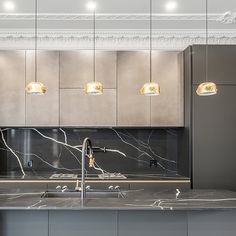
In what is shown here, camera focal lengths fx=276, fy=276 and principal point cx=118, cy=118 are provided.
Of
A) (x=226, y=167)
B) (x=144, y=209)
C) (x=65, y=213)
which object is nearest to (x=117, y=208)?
(x=144, y=209)

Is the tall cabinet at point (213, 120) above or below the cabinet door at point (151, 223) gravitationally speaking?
above

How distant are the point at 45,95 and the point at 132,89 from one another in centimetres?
117

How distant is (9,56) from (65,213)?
8.41ft

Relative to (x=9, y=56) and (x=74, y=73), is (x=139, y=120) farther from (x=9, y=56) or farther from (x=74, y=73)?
(x=9, y=56)

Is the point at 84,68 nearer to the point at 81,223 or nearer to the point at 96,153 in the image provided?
the point at 96,153

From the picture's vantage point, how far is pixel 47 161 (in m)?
4.02

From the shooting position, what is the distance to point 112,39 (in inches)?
156

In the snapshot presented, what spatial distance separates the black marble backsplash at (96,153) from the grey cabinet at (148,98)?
39cm

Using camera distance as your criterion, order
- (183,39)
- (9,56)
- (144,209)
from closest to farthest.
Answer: (144,209) → (9,56) → (183,39)

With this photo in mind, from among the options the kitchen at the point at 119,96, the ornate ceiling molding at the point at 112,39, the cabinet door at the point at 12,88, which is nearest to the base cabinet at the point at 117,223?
the kitchen at the point at 119,96

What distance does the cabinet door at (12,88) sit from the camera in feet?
11.9

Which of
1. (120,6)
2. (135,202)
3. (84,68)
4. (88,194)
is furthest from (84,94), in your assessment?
(135,202)

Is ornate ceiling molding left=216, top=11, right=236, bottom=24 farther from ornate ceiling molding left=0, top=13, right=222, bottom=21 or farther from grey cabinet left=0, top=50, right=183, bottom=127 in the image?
grey cabinet left=0, top=50, right=183, bottom=127

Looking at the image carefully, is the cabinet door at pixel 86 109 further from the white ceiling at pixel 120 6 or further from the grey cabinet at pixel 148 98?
the white ceiling at pixel 120 6
